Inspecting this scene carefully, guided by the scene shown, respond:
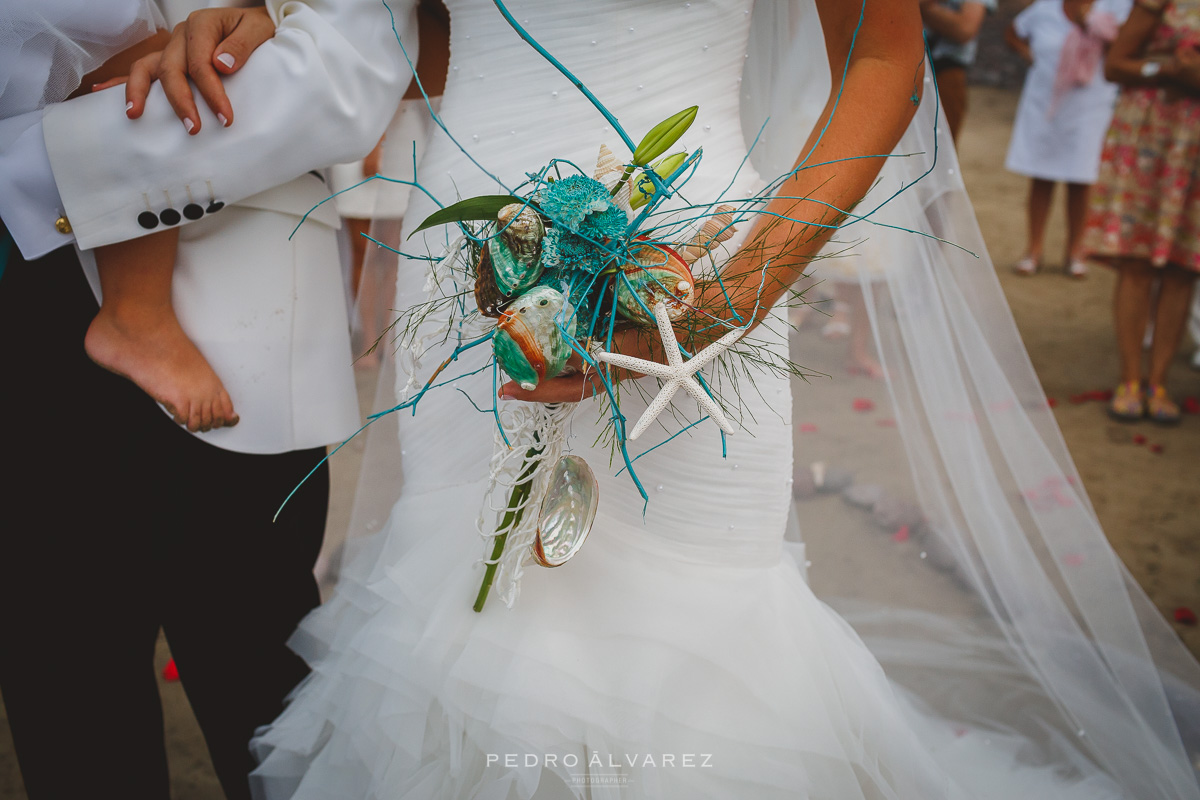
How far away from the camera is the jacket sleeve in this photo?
1.16 metres

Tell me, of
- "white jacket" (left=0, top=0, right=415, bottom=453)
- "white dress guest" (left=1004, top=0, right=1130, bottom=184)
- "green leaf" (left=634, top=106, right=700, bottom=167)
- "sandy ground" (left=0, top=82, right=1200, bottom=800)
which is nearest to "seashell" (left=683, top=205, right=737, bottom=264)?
"green leaf" (left=634, top=106, right=700, bottom=167)

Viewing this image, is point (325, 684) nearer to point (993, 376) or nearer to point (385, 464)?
point (385, 464)

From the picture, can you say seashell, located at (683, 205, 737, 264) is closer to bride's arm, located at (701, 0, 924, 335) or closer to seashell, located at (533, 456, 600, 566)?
bride's arm, located at (701, 0, 924, 335)

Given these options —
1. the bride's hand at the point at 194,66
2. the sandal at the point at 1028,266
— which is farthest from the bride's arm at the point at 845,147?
the sandal at the point at 1028,266

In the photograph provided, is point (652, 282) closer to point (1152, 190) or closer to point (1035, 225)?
point (1152, 190)

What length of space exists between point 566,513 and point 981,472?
1011 mm

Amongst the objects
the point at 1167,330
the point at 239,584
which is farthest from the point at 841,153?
the point at 1167,330

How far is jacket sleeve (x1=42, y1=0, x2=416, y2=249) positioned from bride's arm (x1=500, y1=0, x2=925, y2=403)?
0.62 metres

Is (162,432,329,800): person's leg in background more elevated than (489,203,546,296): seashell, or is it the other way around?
(489,203,546,296): seashell

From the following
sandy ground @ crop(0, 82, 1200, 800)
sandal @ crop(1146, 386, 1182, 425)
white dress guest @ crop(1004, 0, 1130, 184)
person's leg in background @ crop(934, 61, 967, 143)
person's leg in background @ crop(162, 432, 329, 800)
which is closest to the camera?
person's leg in background @ crop(162, 432, 329, 800)

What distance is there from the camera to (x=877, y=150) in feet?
3.68

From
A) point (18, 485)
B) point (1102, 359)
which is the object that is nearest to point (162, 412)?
point (18, 485)

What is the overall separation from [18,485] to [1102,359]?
5221mm

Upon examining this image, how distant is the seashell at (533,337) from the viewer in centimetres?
85
